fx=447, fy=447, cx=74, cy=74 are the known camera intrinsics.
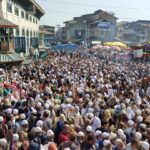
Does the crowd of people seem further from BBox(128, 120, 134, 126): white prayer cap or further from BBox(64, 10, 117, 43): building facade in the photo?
BBox(64, 10, 117, 43): building facade

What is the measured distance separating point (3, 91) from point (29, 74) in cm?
684

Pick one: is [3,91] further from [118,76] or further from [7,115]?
[118,76]

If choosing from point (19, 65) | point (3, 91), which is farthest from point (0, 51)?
point (3, 91)

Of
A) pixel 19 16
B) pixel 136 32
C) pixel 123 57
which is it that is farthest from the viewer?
pixel 136 32

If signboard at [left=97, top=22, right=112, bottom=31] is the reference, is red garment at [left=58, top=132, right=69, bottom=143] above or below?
below

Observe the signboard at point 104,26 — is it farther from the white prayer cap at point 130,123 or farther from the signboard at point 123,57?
the white prayer cap at point 130,123

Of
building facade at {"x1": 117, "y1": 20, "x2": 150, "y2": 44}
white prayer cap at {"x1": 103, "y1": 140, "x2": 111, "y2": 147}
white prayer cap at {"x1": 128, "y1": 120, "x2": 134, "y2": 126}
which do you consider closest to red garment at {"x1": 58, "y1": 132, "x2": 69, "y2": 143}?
white prayer cap at {"x1": 103, "y1": 140, "x2": 111, "y2": 147}

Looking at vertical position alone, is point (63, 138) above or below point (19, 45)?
below

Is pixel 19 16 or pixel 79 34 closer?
pixel 19 16

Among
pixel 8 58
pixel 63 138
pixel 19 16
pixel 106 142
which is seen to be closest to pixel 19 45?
pixel 19 16

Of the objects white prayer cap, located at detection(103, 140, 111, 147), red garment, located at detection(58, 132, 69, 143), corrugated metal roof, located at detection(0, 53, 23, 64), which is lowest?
red garment, located at detection(58, 132, 69, 143)

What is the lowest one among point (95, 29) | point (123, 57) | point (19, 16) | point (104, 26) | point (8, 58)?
point (123, 57)

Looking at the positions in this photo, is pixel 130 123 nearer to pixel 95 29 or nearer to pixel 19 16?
pixel 19 16

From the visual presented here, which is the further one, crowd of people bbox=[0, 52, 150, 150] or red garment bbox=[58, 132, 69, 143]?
red garment bbox=[58, 132, 69, 143]
